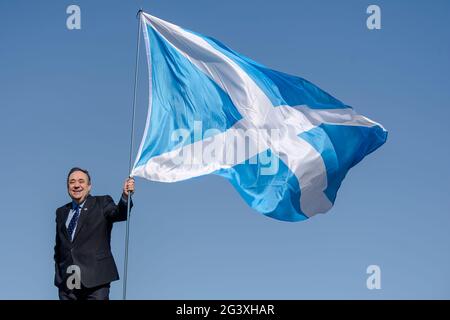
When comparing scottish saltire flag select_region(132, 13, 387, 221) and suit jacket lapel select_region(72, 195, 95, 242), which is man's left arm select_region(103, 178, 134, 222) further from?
scottish saltire flag select_region(132, 13, 387, 221)

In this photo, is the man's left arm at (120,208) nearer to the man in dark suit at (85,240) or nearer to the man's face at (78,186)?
the man in dark suit at (85,240)

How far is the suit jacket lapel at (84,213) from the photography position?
39.2ft

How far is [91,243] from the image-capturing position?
39.1 ft

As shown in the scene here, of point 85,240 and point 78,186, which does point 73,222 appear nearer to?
point 85,240

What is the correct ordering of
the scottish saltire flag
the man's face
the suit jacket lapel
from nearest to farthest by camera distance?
1. the suit jacket lapel
2. the man's face
3. the scottish saltire flag

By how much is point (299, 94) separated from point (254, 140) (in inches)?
54.7

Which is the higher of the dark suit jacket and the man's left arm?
the man's left arm

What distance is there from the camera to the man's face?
12.1 m

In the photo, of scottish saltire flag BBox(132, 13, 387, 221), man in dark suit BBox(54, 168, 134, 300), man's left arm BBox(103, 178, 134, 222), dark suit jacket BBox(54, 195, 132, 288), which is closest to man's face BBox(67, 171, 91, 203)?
man in dark suit BBox(54, 168, 134, 300)

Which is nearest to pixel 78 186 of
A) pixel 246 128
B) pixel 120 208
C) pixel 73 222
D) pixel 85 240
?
pixel 73 222

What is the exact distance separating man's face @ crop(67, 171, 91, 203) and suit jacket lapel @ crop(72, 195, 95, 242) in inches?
3.8

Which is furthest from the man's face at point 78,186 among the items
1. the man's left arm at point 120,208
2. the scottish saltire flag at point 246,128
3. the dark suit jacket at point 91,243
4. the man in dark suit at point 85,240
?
the scottish saltire flag at point 246,128

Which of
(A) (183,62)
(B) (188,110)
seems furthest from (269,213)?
(A) (183,62)

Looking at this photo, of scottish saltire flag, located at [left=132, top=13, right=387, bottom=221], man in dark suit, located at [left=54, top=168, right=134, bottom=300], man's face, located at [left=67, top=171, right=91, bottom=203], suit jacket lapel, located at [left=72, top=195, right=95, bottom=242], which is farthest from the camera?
scottish saltire flag, located at [left=132, top=13, right=387, bottom=221]
